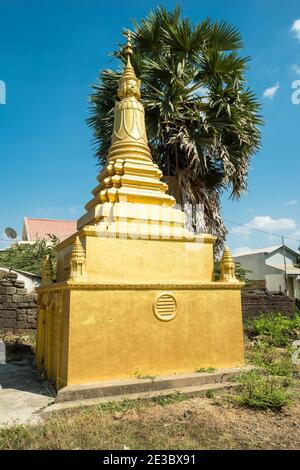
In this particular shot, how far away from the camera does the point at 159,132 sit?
9695 millimetres

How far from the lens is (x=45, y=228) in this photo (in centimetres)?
2805

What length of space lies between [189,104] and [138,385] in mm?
7930

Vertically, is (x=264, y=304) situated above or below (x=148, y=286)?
below

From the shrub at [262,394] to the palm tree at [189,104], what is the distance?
18.0 ft

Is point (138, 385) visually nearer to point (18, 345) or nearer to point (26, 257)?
point (18, 345)

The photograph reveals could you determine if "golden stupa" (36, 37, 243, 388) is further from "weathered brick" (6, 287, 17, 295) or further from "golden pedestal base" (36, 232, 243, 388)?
"weathered brick" (6, 287, 17, 295)

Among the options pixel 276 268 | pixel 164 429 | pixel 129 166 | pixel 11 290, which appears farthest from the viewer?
pixel 276 268

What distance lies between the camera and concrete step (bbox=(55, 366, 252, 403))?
14.2ft

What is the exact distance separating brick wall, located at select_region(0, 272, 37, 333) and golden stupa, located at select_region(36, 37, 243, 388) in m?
4.65

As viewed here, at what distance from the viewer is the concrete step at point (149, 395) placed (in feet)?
13.4

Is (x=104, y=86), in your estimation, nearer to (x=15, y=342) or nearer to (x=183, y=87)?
(x=183, y=87)

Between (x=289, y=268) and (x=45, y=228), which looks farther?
(x=45, y=228)

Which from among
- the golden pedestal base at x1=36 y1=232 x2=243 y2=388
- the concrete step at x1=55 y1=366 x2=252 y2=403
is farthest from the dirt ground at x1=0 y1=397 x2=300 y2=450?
the golden pedestal base at x1=36 y1=232 x2=243 y2=388

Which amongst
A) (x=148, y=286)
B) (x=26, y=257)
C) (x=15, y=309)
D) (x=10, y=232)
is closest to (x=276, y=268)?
(x=26, y=257)
